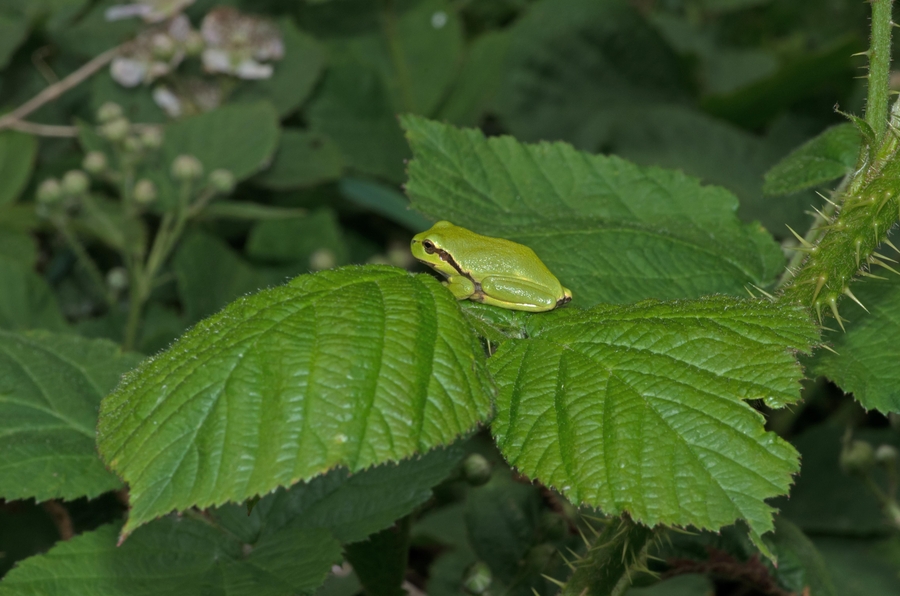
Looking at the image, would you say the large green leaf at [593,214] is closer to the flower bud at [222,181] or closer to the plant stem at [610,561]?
the plant stem at [610,561]

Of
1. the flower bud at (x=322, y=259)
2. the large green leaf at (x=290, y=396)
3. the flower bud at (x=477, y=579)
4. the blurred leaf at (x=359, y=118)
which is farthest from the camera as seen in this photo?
the blurred leaf at (x=359, y=118)

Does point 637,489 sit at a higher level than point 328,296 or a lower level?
lower

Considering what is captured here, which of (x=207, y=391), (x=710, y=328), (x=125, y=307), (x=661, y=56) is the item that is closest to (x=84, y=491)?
(x=207, y=391)

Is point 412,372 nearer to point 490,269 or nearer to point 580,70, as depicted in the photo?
point 490,269

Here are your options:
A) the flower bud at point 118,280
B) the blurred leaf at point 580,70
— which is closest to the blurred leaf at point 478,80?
the blurred leaf at point 580,70

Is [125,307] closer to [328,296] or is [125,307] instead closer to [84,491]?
[84,491]
